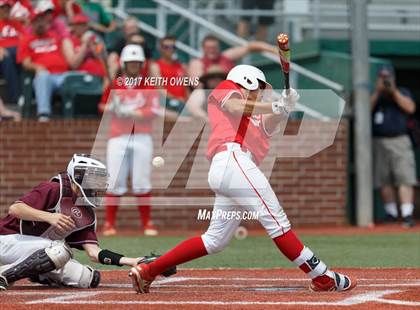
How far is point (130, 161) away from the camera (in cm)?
1330

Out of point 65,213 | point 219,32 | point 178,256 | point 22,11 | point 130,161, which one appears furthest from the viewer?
point 219,32

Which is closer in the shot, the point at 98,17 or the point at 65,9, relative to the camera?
the point at 65,9

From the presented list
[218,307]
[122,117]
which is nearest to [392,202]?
[122,117]

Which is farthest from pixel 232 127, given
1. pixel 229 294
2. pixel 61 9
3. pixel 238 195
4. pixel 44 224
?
pixel 61 9

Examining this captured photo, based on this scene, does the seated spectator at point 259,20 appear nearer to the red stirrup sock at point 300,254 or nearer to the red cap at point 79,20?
the red cap at point 79,20

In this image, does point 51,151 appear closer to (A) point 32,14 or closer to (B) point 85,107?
(B) point 85,107

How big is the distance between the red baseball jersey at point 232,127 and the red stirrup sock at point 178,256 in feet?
2.17

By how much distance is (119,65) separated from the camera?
13.8 metres

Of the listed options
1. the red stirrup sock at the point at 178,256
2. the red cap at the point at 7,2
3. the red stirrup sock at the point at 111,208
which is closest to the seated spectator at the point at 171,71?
the red stirrup sock at the point at 111,208

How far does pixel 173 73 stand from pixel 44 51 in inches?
70.8

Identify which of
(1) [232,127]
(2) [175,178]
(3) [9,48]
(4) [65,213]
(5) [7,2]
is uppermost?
(5) [7,2]

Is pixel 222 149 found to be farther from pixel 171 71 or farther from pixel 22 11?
pixel 22 11

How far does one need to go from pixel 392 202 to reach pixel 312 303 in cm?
892

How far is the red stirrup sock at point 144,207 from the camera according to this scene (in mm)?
13273
